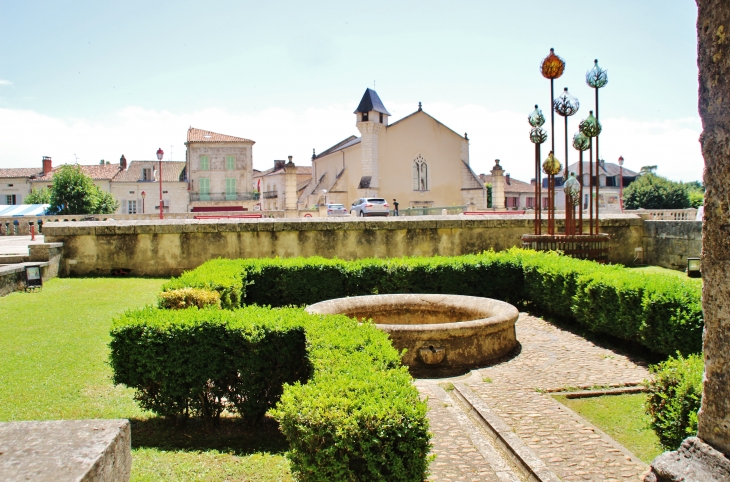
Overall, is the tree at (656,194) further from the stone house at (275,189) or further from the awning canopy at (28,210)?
the awning canopy at (28,210)

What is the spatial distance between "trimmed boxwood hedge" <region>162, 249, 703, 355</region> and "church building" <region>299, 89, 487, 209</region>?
117 feet

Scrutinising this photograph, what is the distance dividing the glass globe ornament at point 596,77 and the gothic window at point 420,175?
3571cm

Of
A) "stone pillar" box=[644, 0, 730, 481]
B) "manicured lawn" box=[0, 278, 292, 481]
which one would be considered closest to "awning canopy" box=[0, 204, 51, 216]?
"manicured lawn" box=[0, 278, 292, 481]

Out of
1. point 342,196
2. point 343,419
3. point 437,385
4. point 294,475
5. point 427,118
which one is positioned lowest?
point 437,385

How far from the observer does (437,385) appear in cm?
636

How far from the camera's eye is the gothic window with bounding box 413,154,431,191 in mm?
48000

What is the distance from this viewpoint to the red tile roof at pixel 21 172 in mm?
57562

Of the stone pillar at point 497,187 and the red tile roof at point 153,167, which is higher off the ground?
the red tile roof at point 153,167

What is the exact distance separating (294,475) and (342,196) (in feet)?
149

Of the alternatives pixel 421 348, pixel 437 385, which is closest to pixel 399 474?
pixel 437 385

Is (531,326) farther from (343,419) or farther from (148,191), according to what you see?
(148,191)

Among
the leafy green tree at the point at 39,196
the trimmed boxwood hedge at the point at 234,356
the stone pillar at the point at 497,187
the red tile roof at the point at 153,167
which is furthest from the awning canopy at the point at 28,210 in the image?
the trimmed boxwood hedge at the point at 234,356

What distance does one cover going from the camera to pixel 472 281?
11.1m

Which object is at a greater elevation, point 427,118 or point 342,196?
point 427,118
